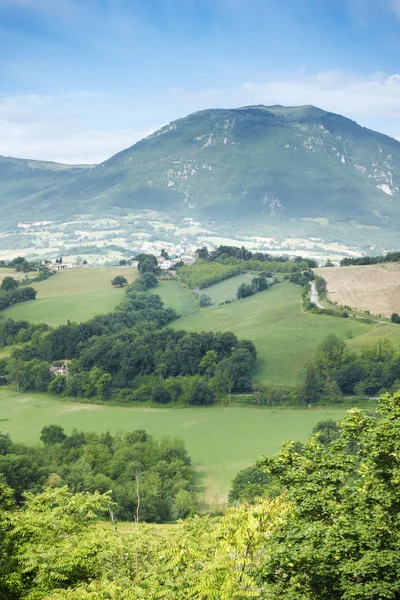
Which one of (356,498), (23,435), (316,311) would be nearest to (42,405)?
(23,435)

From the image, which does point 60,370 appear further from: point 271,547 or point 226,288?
point 271,547

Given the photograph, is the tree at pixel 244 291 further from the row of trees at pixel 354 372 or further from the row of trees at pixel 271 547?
the row of trees at pixel 271 547

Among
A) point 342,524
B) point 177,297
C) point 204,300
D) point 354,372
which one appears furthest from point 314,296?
point 342,524

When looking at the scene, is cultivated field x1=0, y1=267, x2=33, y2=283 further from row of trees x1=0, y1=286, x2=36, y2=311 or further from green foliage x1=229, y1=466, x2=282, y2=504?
green foliage x1=229, y1=466, x2=282, y2=504

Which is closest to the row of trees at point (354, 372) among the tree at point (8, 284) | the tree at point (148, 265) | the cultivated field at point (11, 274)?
the tree at point (148, 265)

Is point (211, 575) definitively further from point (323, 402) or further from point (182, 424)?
point (323, 402)

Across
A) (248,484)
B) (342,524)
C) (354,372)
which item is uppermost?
(342,524)
